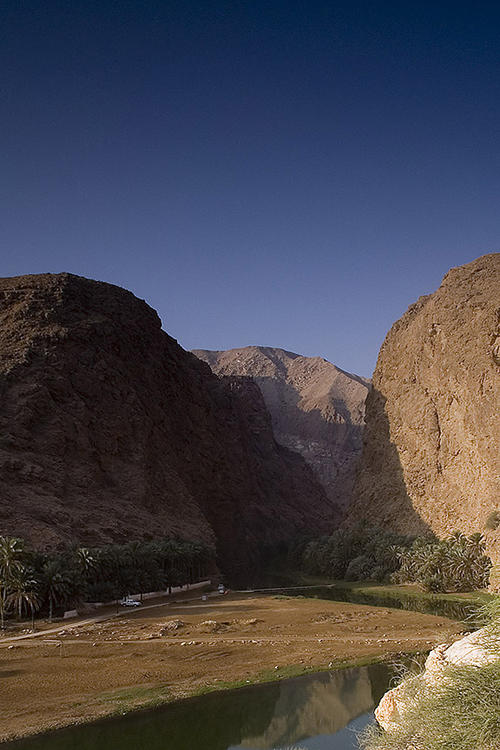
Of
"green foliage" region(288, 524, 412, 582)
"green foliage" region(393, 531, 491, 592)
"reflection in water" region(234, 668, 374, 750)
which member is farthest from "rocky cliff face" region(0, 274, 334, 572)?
"reflection in water" region(234, 668, 374, 750)

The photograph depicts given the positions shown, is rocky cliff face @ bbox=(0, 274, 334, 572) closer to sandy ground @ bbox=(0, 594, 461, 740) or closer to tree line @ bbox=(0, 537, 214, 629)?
tree line @ bbox=(0, 537, 214, 629)

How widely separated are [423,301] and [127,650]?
264ft

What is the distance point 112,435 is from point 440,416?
4434 cm

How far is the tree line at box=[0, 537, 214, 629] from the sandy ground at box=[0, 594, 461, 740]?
3.68 m

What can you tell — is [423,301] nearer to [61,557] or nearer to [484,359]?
[484,359]

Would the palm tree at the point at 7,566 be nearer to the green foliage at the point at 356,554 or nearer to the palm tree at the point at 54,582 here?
the palm tree at the point at 54,582

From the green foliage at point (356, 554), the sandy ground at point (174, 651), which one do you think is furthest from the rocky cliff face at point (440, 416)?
the sandy ground at point (174, 651)

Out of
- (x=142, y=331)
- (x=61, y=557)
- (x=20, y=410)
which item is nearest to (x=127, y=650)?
(x=61, y=557)

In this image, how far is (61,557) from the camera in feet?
163

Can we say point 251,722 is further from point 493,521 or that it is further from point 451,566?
point 493,521

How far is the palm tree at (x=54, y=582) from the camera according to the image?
1784 inches

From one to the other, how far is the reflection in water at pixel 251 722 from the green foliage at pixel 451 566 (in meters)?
31.8

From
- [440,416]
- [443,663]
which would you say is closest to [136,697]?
[443,663]

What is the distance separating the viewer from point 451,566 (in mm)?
59188
